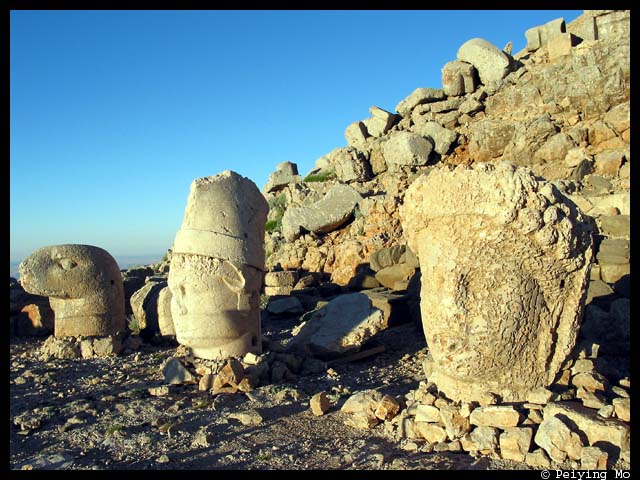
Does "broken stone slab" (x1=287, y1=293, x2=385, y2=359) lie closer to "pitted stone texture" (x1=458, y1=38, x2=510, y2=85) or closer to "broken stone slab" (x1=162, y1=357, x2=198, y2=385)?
"broken stone slab" (x1=162, y1=357, x2=198, y2=385)

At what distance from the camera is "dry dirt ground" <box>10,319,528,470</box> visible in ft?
11.9

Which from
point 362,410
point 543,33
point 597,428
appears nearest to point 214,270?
point 362,410

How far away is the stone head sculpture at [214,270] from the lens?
567 cm

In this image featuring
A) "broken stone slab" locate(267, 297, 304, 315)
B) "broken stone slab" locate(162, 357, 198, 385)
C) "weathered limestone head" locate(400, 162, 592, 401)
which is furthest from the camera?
"broken stone slab" locate(267, 297, 304, 315)

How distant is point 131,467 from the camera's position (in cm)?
363

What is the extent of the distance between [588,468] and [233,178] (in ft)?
13.8

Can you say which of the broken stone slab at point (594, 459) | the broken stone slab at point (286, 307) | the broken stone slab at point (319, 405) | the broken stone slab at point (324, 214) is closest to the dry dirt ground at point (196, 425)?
the broken stone slab at point (319, 405)

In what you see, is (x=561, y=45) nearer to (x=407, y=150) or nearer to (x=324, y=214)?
(x=407, y=150)

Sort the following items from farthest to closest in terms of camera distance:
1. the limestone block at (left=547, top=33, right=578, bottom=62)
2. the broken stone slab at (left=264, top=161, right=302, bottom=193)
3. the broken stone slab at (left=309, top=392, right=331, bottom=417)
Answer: the broken stone slab at (left=264, top=161, right=302, bottom=193) → the limestone block at (left=547, top=33, right=578, bottom=62) → the broken stone slab at (left=309, top=392, right=331, bottom=417)

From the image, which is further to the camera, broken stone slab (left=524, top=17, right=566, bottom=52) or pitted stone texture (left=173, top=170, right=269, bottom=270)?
broken stone slab (left=524, top=17, right=566, bottom=52)

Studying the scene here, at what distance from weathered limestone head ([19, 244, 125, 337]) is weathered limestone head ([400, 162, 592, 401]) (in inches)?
219

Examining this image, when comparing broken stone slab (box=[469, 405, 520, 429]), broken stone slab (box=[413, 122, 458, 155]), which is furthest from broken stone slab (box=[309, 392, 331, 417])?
broken stone slab (box=[413, 122, 458, 155])

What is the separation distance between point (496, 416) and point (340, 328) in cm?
320
